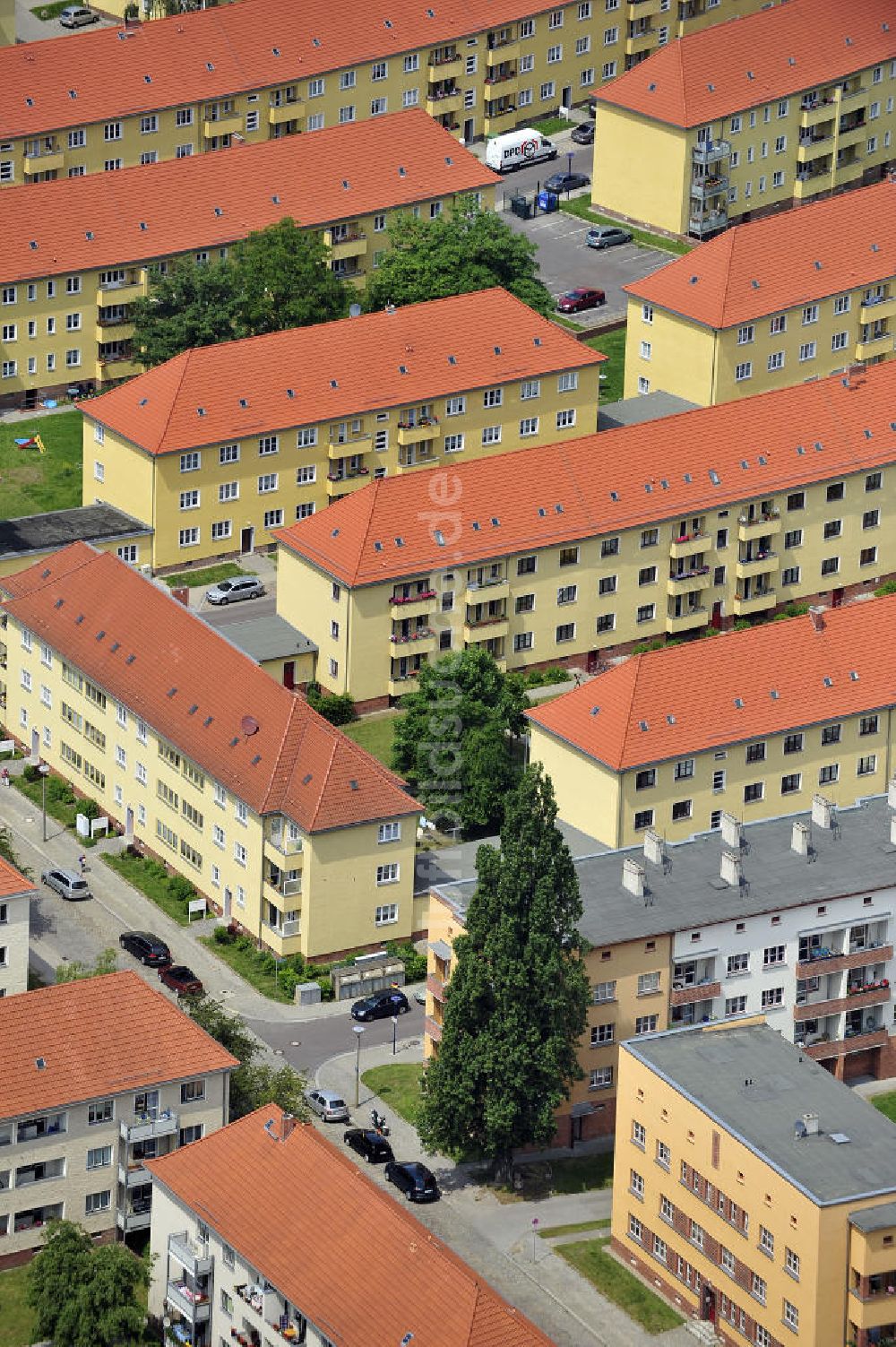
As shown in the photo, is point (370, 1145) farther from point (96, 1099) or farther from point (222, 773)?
point (222, 773)

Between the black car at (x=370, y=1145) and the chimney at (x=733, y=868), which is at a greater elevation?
the chimney at (x=733, y=868)

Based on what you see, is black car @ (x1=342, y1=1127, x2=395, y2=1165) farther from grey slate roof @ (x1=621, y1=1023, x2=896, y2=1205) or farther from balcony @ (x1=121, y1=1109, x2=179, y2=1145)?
grey slate roof @ (x1=621, y1=1023, x2=896, y2=1205)

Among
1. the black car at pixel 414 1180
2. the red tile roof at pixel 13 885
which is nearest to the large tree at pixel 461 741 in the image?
the red tile roof at pixel 13 885

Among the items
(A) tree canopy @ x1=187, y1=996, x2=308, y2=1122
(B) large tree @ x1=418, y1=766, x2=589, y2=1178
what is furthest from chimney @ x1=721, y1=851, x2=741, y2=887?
(A) tree canopy @ x1=187, y1=996, x2=308, y2=1122

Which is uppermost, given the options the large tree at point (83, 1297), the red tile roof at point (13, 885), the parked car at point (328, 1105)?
the red tile roof at point (13, 885)

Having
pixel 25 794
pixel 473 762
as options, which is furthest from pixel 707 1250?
pixel 25 794

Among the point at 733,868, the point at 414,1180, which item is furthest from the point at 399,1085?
the point at 733,868

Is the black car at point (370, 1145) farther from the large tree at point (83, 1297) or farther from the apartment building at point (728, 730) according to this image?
the apartment building at point (728, 730)
